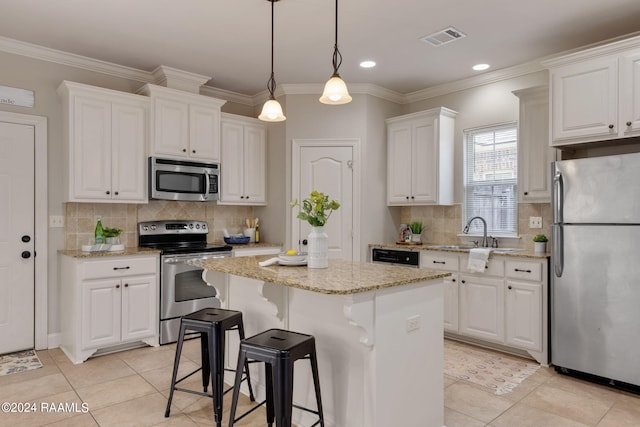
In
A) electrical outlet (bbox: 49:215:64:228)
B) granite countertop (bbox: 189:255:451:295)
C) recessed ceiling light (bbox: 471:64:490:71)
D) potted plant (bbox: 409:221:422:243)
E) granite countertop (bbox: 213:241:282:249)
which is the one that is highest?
recessed ceiling light (bbox: 471:64:490:71)

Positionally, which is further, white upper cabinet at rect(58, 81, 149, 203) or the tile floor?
white upper cabinet at rect(58, 81, 149, 203)

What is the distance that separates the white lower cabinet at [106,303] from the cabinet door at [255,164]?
144cm

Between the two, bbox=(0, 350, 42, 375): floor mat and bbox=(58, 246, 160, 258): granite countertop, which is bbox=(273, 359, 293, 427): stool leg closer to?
bbox=(58, 246, 160, 258): granite countertop

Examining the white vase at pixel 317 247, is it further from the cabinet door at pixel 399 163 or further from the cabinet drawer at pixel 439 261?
the cabinet door at pixel 399 163

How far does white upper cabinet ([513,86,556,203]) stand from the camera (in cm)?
370

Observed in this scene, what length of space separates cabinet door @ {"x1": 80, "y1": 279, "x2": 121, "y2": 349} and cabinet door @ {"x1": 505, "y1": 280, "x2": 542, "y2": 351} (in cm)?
343

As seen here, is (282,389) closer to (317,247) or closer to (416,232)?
(317,247)

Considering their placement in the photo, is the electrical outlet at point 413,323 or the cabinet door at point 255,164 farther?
the cabinet door at point 255,164

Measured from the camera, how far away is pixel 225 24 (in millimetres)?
3318

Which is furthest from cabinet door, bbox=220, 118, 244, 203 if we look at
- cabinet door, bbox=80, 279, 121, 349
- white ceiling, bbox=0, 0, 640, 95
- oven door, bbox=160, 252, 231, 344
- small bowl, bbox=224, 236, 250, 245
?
cabinet door, bbox=80, 279, 121, 349

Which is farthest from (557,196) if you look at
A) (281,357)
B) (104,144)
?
→ (104,144)

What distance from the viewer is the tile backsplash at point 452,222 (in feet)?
13.2

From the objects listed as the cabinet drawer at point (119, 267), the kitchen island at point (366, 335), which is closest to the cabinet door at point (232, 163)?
the cabinet drawer at point (119, 267)

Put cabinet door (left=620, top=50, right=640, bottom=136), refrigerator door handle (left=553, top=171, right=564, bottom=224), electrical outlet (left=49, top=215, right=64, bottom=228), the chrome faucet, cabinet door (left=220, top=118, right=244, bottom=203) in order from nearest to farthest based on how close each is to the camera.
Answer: cabinet door (left=620, top=50, right=640, bottom=136) < refrigerator door handle (left=553, top=171, right=564, bottom=224) < electrical outlet (left=49, top=215, right=64, bottom=228) < the chrome faucet < cabinet door (left=220, top=118, right=244, bottom=203)
